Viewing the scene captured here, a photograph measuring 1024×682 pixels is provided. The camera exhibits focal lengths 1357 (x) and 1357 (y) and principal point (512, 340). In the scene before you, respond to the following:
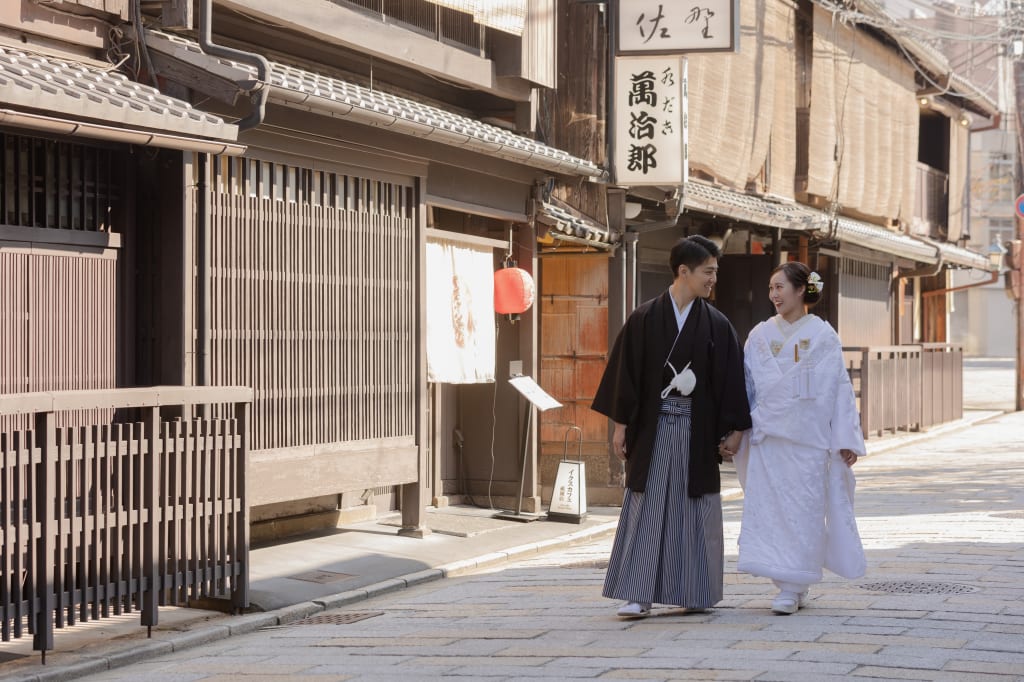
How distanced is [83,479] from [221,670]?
137cm

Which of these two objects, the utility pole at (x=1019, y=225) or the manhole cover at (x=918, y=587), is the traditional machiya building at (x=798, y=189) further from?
the manhole cover at (x=918, y=587)

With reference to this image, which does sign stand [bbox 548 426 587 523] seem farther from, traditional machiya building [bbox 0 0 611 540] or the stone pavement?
traditional machiya building [bbox 0 0 611 540]

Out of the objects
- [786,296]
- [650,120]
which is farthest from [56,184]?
[650,120]

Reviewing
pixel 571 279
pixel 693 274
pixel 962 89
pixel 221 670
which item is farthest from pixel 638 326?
pixel 962 89

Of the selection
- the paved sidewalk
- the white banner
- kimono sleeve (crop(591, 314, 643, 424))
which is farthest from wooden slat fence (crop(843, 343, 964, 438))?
kimono sleeve (crop(591, 314, 643, 424))

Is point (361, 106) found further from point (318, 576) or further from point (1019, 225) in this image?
point (1019, 225)

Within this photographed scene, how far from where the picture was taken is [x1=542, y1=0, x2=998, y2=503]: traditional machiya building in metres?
16.0

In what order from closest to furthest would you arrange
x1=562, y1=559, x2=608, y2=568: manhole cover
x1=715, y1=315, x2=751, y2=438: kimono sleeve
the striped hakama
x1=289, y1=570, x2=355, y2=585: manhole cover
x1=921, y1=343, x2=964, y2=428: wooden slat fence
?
the striped hakama < x1=715, y1=315, x2=751, y2=438: kimono sleeve < x1=289, y1=570, x2=355, y2=585: manhole cover < x1=562, y1=559, x2=608, y2=568: manhole cover < x1=921, y1=343, x2=964, y2=428: wooden slat fence

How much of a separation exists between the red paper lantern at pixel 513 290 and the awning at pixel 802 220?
279 cm

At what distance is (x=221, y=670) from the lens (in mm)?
7309

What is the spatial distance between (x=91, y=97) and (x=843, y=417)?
16.2ft

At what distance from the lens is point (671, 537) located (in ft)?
26.4

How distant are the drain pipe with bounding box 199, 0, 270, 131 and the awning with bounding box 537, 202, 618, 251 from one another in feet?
19.1

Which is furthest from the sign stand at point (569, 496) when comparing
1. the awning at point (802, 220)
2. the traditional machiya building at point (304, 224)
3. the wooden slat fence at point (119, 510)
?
the wooden slat fence at point (119, 510)
